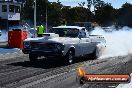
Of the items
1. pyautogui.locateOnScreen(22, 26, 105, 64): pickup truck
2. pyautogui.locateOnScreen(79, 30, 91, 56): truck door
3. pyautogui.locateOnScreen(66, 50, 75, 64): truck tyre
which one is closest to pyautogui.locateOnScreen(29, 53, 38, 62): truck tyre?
pyautogui.locateOnScreen(22, 26, 105, 64): pickup truck

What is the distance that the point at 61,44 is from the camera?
52.1 ft

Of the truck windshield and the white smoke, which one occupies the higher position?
the truck windshield

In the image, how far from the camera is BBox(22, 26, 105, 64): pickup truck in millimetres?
15984

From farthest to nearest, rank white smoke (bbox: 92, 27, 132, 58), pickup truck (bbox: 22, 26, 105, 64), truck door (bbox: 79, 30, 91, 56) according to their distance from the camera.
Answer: white smoke (bbox: 92, 27, 132, 58)
truck door (bbox: 79, 30, 91, 56)
pickup truck (bbox: 22, 26, 105, 64)

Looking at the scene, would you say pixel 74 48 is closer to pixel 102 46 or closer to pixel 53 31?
pixel 53 31

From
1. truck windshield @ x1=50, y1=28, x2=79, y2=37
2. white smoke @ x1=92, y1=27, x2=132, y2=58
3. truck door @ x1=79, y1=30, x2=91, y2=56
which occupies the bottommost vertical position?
white smoke @ x1=92, y1=27, x2=132, y2=58

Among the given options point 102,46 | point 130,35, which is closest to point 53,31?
point 102,46

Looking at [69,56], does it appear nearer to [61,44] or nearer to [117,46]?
[61,44]

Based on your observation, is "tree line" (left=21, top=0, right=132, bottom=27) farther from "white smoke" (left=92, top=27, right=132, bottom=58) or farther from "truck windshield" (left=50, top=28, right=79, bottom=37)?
"truck windshield" (left=50, top=28, right=79, bottom=37)

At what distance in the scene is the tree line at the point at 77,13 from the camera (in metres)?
83.3

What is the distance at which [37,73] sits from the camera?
13336 millimetres

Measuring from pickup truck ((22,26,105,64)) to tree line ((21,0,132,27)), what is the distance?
126ft

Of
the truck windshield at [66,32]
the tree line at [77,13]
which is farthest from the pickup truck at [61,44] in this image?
the tree line at [77,13]

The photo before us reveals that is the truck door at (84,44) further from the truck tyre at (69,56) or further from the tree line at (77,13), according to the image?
the tree line at (77,13)
